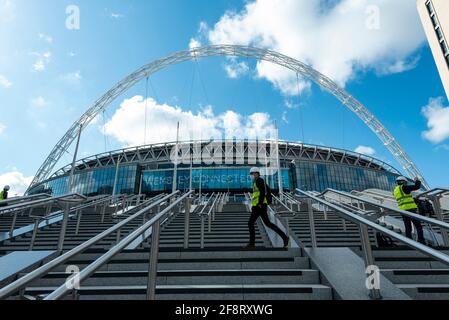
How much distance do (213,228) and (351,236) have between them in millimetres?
3187

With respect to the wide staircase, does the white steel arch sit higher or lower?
higher

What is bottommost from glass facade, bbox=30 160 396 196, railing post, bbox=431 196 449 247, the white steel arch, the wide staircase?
the wide staircase

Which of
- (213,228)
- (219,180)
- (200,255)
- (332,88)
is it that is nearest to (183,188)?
(219,180)

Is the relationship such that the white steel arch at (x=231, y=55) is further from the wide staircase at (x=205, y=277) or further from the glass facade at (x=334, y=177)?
the wide staircase at (x=205, y=277)

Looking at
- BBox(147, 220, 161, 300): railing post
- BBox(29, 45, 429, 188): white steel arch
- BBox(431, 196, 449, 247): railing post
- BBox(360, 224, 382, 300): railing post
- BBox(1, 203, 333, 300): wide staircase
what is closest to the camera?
BBox(147, 220, 161, 300): railing post

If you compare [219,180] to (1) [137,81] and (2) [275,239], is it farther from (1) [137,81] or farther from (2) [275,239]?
(2) [275,239]

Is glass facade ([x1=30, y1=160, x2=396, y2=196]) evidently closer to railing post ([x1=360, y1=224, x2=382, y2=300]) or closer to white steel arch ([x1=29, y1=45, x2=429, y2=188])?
white steel arch ([x1=29, y1=45, x2=429, y2=188])

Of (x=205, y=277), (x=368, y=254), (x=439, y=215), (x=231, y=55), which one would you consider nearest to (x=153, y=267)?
(x=205, y=277)

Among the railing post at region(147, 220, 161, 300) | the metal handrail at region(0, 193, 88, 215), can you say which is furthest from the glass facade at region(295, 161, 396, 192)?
the railing post at region(147, 220, 161, 300)

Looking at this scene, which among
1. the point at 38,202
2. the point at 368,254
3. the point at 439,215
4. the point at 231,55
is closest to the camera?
the point at 368,254

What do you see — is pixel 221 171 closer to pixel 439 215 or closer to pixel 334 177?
pixel 334 177

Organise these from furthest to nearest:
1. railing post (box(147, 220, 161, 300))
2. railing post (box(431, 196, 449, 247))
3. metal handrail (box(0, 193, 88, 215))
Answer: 1. railing post (box(431, 196, 449, 247))
2. metal handrail (box(0, 193, 88, 215))
3. railing post (box(147, 220, 161, 300))

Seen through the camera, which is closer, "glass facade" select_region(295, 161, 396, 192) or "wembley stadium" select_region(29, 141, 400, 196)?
"wembley stadium" select_region(29, 141, 400, 196)

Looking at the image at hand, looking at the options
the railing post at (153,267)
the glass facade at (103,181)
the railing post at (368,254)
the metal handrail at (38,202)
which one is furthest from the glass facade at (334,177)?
the railing post at (153,267)
